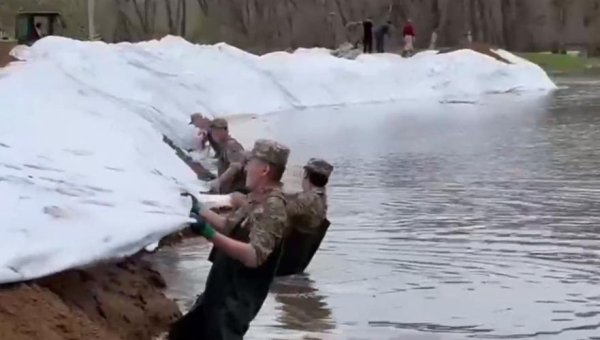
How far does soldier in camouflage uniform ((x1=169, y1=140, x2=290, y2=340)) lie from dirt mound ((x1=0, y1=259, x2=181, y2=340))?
53cm

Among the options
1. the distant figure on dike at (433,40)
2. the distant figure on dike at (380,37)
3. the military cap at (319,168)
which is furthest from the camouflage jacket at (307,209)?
the distant figure on dike at (433,40)

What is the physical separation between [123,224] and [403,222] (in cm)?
630

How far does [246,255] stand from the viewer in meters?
5.71

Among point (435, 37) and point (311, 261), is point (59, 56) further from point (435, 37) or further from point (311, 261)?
point (435, 37)

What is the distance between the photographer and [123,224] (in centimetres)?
654

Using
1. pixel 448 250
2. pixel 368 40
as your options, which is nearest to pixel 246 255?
pixel 448 250

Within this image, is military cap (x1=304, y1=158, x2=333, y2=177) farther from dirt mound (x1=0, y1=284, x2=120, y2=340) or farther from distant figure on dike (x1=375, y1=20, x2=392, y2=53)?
distant figure on dike (x1=375, y1=20, x2=392, y2=53)

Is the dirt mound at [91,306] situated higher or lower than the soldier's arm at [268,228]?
lower

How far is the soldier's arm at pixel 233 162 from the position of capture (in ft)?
37.2

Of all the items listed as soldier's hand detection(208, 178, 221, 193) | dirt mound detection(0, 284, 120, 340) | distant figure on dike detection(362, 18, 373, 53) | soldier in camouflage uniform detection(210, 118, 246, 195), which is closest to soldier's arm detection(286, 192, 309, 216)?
soldier in camouflage uniform detection(210, 118, 246, 195)

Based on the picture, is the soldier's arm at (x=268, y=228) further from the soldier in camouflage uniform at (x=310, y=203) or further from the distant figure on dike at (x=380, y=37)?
the distant figure on dike at (x=380, y=37)

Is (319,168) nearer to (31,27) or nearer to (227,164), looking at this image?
(227,164)

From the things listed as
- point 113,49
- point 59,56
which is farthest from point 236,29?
point 59,56

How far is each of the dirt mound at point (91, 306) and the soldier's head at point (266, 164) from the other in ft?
3.67
